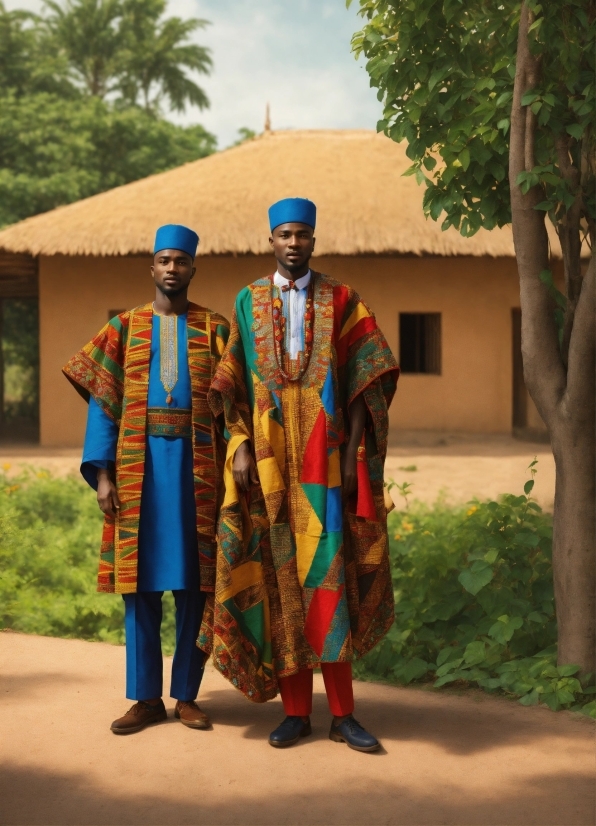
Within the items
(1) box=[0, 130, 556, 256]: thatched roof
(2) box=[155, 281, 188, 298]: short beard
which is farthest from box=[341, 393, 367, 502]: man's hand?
(1) box=[0, 130, 556, 256]: thatched roof

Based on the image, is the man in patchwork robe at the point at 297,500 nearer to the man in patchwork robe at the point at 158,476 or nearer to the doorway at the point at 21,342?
the man in patchwork robe at the point at 158,476

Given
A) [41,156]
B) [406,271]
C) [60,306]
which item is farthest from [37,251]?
[41,156]

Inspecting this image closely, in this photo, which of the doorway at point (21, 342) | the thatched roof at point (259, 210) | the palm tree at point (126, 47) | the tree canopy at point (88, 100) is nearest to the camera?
the thatched roof at point (259, 210)

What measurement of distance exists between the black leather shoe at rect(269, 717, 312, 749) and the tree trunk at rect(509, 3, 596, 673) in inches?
44.1

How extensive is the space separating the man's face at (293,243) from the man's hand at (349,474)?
64cm

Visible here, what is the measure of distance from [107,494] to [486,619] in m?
1.71

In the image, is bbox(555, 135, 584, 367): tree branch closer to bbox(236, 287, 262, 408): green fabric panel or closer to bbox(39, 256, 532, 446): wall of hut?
bbox(236, 287, 262, 408): green fabric panel

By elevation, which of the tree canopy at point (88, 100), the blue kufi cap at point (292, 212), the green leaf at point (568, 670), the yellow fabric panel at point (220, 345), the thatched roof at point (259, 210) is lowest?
the green leaf at point (568, 670)

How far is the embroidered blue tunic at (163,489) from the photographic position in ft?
11.3

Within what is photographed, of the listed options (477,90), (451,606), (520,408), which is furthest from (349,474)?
(520,408)

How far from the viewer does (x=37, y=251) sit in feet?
37.6

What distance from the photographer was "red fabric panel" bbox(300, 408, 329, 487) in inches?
130

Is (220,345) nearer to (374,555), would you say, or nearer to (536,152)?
(374,555)

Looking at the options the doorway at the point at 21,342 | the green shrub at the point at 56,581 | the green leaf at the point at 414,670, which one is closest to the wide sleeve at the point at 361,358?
the green leaf at the point at 414,670
